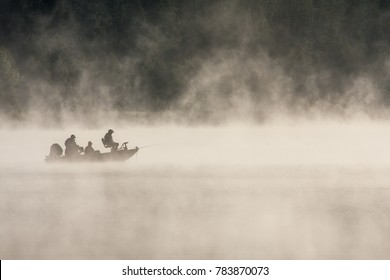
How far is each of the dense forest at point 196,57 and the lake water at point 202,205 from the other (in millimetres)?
21071

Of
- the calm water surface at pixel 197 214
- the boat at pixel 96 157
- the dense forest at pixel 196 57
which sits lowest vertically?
the calm water surface at pixel 197 214

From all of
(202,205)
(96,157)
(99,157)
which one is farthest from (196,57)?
(202,205)

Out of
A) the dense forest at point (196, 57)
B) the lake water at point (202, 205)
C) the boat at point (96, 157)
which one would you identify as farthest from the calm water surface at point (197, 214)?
the dense forest at point (196, 57)

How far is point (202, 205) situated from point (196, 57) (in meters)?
41.3

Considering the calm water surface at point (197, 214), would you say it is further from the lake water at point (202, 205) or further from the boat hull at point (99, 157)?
the boat hull at point (99, 157)

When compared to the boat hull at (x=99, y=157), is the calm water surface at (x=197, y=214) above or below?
below

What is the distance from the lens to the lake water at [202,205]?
13.3 metres

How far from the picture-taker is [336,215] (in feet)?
53.1

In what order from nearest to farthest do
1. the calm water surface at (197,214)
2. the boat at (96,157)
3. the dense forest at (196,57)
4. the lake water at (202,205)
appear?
the calm water surface at (197,214) < the lake water at (202,205) < the boat at (96,157) < the dense forest at (196,57)

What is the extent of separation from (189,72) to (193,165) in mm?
30457

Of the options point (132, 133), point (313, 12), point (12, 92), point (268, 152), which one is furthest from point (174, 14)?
point (268, 152)

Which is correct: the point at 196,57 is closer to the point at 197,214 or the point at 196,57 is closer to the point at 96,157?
the point at 96,157

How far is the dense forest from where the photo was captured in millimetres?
54125

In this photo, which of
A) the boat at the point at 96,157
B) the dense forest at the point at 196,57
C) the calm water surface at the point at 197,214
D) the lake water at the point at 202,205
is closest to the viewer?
the calm water surface at the point at 197,214
